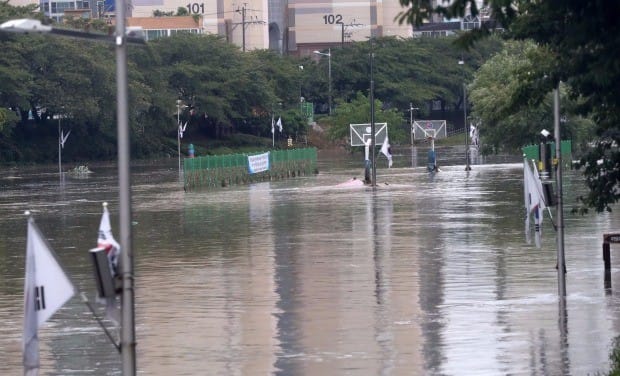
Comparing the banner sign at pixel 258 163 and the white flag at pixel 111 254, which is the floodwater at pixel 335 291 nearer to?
the white flag at pixel 111 254

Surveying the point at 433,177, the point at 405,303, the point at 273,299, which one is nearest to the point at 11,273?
the point at 273,299

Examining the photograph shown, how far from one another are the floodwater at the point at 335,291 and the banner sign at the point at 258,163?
14.6 m

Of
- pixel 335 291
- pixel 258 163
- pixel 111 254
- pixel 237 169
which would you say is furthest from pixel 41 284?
pixel 258 163

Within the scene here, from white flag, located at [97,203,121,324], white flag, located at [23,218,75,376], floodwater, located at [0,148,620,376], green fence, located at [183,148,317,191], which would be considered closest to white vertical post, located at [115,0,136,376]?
white flag, located at [97,203,121,324]

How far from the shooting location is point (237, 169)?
204 ft

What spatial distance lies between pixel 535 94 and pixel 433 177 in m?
44.6

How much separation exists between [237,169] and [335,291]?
38.0m

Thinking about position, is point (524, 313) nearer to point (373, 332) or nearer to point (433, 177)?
point (373, 332)

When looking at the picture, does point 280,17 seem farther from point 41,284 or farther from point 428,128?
point 41,284

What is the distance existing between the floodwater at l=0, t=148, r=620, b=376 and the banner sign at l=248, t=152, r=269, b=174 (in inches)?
576

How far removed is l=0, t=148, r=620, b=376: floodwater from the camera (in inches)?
716

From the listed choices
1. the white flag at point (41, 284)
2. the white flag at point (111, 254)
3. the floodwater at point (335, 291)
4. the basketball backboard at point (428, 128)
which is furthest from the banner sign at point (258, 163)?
the white flag at point (41, 284)

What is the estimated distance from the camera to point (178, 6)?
13338cm

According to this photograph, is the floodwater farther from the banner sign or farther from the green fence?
the banner sign
